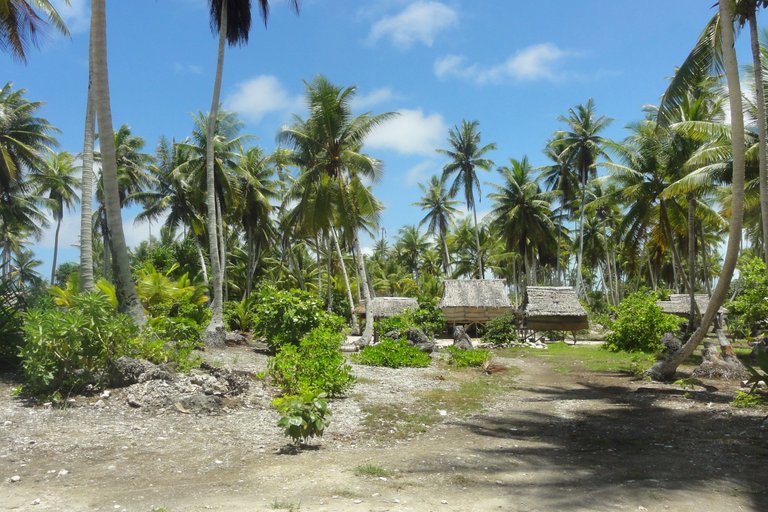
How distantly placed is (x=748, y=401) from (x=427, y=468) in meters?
7.38

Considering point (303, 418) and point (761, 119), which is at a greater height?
point (761, 119)

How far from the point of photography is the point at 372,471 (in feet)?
20.9

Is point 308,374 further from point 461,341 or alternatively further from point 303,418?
point 461,341

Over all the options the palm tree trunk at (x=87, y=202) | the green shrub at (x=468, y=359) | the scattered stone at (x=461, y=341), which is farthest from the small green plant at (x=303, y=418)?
the scattered stone at (x=461, y=341)

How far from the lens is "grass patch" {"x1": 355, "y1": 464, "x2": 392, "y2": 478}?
6277mm

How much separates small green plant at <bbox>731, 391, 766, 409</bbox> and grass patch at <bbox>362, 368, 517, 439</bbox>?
184 inches

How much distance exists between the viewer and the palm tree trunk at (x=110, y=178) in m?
11.7

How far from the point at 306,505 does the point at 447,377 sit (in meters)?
11.3

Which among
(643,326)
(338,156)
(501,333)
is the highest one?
(338,156)

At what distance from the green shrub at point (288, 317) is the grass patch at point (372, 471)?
1168cm

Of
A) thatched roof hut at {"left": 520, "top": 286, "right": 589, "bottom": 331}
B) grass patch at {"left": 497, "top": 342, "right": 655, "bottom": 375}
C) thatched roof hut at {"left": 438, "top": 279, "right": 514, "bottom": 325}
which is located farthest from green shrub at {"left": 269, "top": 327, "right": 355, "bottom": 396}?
thatched roof hut at {"left": 520, "top": 286, "right": 589, "bottom": 331}

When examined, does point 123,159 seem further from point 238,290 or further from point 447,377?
point 447,377

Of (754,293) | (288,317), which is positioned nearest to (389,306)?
(288,317)

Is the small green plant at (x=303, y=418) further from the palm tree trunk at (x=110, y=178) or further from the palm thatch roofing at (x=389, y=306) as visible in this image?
the palm thatch roofing at (x=389, y=306)
